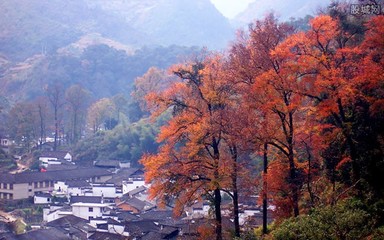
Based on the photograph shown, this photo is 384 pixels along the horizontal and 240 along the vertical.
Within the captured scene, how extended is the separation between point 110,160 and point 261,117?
3234 centimetres

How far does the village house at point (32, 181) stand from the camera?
115ft

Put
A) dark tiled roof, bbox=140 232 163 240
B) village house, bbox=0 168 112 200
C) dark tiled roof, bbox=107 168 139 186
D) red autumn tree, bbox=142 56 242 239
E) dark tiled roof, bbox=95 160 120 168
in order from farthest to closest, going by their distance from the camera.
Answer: dark tiled roof, bbox=95 160 120 168, dark tiled roof, bbox=107 168 139 186, village house, bbox=0 168 112 200, dark tiled roof, bbox=140 232 163 240, red autumn tree, bbox=142 56 242 239

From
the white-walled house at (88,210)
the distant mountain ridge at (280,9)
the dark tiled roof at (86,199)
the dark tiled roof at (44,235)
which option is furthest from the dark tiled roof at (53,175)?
the distant mountain ridge at (280,9)

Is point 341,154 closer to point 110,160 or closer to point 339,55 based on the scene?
point 339,55

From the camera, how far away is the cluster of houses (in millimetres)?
23820

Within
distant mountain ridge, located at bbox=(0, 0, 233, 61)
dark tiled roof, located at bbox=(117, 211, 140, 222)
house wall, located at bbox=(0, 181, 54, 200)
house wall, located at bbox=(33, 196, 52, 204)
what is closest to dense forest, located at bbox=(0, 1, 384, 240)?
dark tiled roof, located at bbox=(117, 211, 140, 222)

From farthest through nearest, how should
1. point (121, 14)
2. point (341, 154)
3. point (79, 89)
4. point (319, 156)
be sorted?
point (121, 14) → point (79, 89) → point (319, 156) → point (341, 154)

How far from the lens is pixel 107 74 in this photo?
74.1 metres

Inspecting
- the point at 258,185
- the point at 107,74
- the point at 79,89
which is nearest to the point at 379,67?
the point at 258,185

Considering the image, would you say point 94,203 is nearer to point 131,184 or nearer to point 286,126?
point 131,184

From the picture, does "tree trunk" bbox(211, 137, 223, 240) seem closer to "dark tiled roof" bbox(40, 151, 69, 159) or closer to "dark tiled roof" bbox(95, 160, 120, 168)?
"dark tiled roof" bbox(95, 160, 120, 168)

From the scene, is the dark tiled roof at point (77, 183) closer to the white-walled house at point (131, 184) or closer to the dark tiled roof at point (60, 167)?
the white-walled house at point (131, 184)

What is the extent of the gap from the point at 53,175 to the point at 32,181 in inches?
81.9

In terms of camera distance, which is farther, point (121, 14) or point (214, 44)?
point (121, 14)
